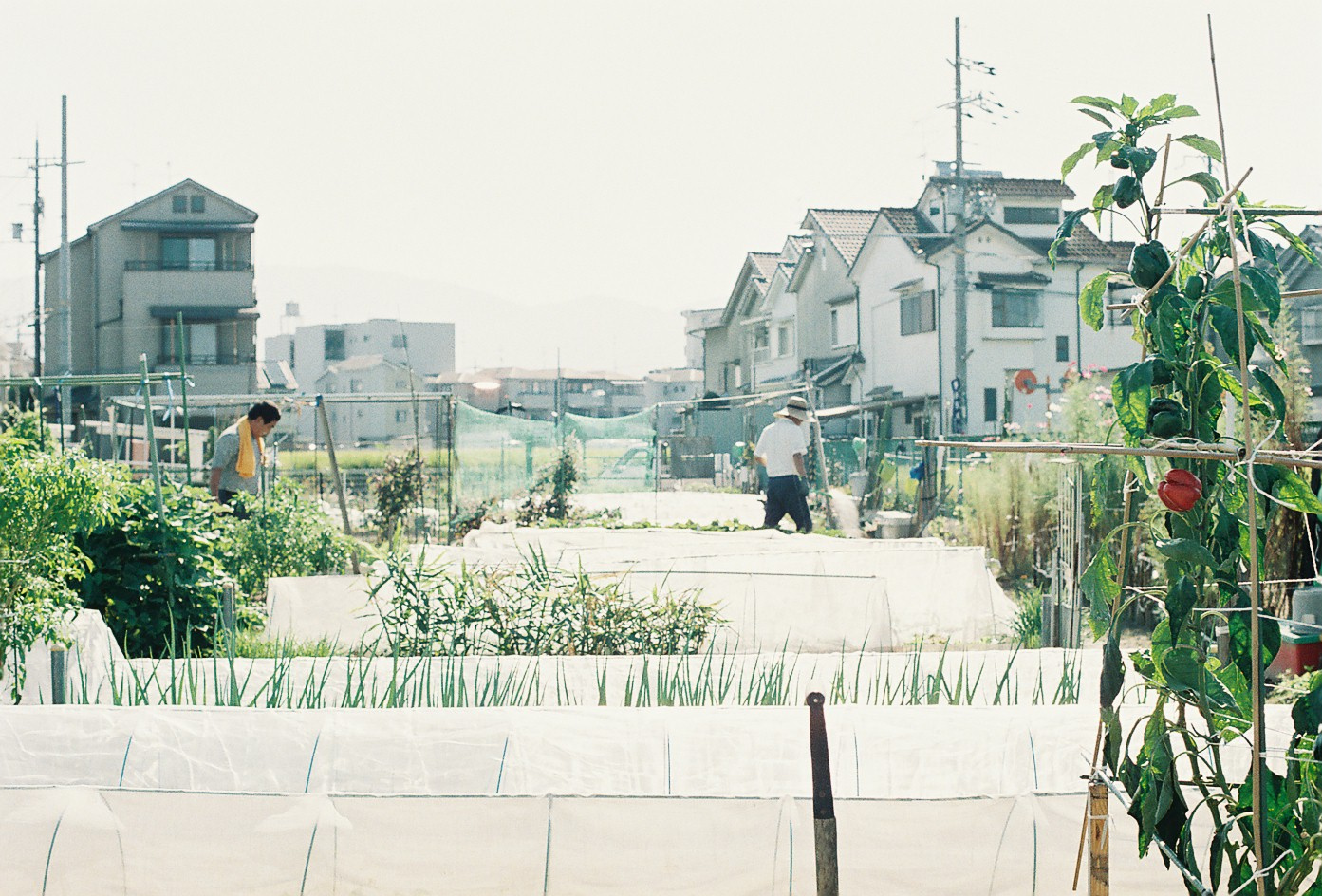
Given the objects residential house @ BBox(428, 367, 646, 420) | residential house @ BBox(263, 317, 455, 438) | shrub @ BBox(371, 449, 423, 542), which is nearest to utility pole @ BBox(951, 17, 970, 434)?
shrub @ BBox(371, 449, 423, 542)

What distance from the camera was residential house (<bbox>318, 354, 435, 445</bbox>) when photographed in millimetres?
49688

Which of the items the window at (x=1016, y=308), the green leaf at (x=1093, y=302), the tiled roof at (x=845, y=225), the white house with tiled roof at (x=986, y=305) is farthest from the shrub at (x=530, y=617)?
the tiled roof at (x=845, y=225)

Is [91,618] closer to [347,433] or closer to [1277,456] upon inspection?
[1277,456]

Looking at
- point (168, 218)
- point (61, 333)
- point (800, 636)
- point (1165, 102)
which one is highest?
point (168, 218)

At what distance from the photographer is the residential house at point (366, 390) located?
4969 cm

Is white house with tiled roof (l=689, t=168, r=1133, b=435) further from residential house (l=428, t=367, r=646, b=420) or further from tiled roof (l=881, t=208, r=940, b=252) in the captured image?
residential house (l=428, t=367, r=646, b=420)

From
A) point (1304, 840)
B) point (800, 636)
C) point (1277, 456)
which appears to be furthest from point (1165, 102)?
point (800, 636)

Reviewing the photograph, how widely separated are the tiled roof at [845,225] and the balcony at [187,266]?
1561 centimetres

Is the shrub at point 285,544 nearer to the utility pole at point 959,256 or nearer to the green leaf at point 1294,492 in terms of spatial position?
the green leaf at point 1294,492

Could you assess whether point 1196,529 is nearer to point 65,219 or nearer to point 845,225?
point 65,219

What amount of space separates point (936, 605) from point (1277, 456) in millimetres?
5229

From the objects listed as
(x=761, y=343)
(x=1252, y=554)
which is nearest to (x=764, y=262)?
(x=761, y=343)

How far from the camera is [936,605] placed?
7164mm

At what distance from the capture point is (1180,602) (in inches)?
86.2
